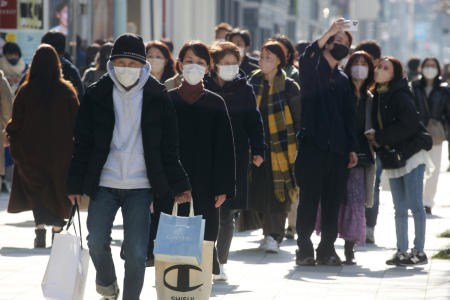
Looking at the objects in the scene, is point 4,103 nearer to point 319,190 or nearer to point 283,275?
point 319,190

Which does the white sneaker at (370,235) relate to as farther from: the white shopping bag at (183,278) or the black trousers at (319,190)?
the white shopping bag at (183,278)

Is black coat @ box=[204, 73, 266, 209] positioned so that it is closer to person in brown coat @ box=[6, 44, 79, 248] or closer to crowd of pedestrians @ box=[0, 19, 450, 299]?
crowd of pedestrians @ box=[0, 19, 450, 299]

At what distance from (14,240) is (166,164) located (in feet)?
13.2

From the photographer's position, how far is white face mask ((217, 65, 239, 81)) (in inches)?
343

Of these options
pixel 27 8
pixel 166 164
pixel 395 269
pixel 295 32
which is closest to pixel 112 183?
pixel 166 164

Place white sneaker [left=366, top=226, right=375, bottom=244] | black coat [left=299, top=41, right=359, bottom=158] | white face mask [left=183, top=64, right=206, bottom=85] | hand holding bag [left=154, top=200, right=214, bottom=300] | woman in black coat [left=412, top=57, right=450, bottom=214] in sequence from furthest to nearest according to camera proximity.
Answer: woman in black coat [left=412, top=57, right=450, bottom=214] → white sneaker [left=366, top=226, right=375, bottom=244] → black coat [left=299, top=41, right=359, bottom=158] → white face mask [left=183, top=64, right=206, bottom=85] → hand holding bag [left=154, top=200, right=214, bottom=300]

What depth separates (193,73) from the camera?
7.74 metres

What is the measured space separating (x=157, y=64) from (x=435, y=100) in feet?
15.2

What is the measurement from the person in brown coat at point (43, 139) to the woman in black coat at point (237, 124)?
5.06ft

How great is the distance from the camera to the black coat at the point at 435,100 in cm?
1425

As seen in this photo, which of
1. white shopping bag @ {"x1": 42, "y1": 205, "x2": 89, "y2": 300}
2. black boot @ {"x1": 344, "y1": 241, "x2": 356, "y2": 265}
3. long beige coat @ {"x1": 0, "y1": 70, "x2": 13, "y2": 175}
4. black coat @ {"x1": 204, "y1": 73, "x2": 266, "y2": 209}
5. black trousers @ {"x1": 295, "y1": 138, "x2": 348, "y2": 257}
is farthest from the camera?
long beige coat @ {"x1": 0, "y1": 70, "x2": 13, "y2": 175}

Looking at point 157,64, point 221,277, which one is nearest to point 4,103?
point 157,64

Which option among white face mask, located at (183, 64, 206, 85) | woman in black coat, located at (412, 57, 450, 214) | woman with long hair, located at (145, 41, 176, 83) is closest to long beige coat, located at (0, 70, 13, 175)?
woman with long hair, located at (145, 41, 176, 83)

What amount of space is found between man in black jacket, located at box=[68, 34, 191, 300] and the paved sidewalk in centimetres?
108
